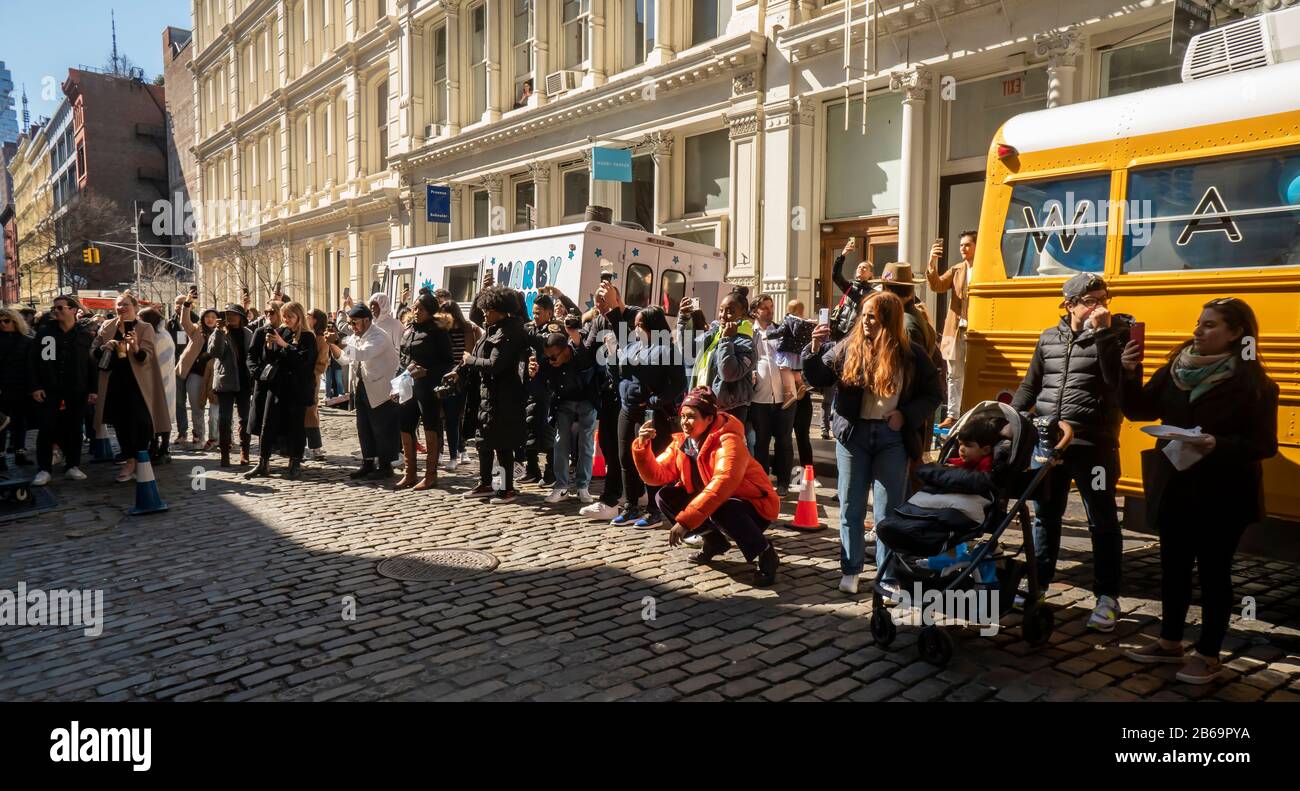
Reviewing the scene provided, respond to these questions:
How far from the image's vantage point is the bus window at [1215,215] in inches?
203

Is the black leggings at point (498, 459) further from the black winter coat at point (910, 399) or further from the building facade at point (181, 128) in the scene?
the building facade at point (181, 128)

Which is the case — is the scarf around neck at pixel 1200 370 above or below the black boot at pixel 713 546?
above

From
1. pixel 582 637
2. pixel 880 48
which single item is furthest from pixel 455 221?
pixel 582 637

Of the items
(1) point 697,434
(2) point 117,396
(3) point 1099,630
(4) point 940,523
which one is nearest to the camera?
(4) point 940,523

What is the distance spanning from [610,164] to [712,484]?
Result: 13.3 metres

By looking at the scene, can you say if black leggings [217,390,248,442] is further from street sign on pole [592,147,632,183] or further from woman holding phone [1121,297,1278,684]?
woman holding phone [1121,297,1278,684]

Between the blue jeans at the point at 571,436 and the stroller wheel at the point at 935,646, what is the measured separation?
14.6ft

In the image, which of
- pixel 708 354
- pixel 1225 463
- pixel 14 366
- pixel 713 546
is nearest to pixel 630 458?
pixel 708 354

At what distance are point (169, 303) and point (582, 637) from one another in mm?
50204

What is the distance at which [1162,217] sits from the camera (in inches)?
227

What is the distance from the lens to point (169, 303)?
46844 mm

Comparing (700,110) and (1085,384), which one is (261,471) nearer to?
(1085,384)

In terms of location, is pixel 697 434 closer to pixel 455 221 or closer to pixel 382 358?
pixel 382 358

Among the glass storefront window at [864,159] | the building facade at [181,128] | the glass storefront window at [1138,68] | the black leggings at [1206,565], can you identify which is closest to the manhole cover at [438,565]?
the black leggings at [1206,565]
